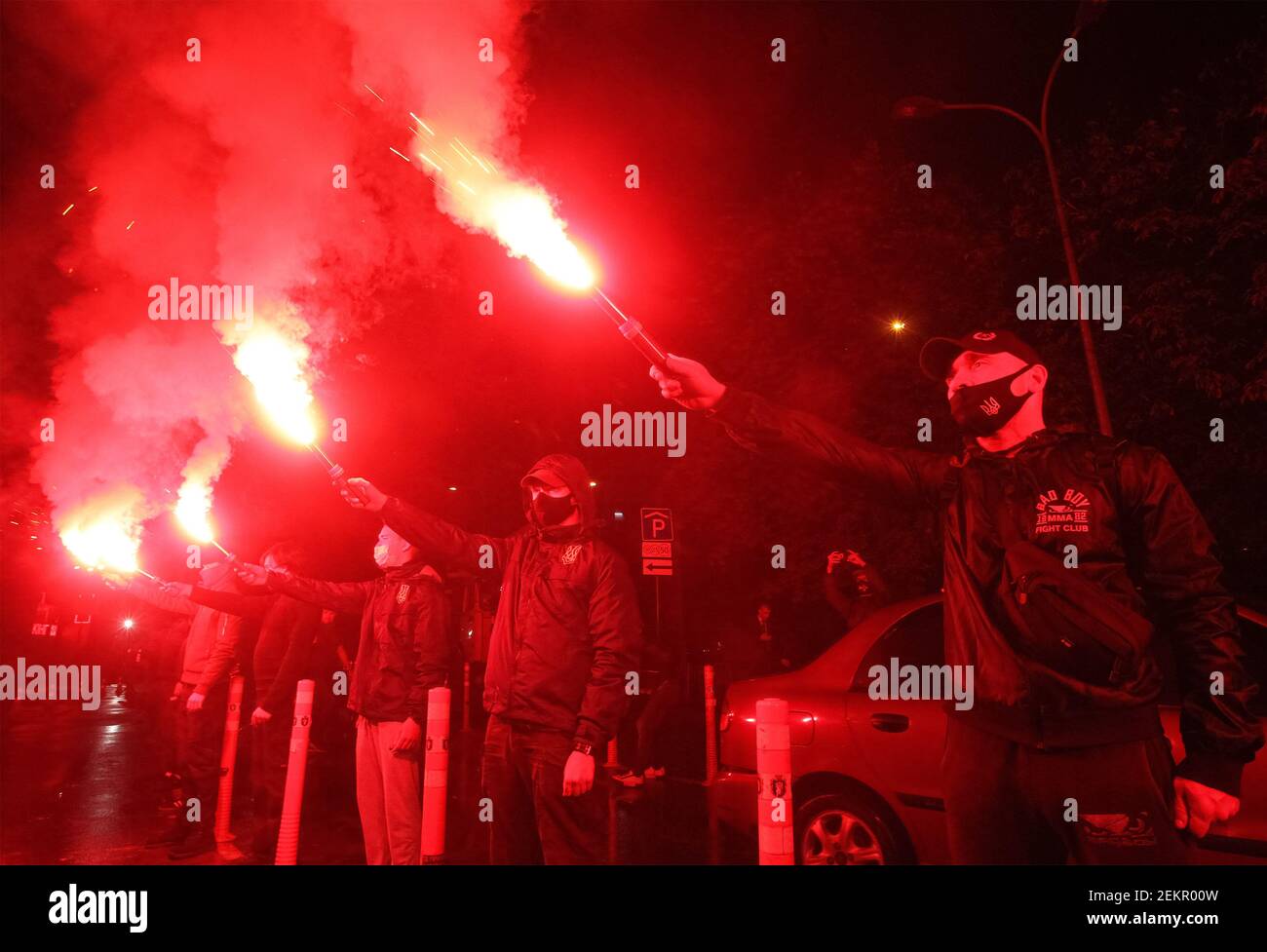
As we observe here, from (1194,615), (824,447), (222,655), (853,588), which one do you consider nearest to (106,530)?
(222,655)

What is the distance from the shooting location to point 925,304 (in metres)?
11.7

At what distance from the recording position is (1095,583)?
120 inches

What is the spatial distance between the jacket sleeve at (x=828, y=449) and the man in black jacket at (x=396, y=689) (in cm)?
287

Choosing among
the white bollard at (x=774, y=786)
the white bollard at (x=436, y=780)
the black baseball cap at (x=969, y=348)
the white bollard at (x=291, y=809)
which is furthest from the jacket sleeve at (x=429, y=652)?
the black baseball cap at (x=969, y=348)

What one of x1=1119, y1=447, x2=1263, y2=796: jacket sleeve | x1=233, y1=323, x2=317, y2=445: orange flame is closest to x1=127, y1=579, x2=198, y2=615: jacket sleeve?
x1=233, y1=323, x2=317, y2=445: orange flame

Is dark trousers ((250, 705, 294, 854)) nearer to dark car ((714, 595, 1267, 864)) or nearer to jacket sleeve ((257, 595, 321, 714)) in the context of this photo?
jacket sleeve ((257, 595, 321, 714))

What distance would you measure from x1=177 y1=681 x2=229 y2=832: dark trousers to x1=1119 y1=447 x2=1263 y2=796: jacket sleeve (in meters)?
7.00

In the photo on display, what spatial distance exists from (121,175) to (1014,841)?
33.1ft

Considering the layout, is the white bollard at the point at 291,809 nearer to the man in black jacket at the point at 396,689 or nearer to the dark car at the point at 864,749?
the man in black jacket at the point at 396,689

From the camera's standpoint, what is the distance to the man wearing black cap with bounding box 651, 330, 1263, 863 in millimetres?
2881

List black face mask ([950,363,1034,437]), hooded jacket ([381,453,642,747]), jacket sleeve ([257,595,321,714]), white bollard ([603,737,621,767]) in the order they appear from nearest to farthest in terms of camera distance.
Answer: black face mask ([950,363,1034,437])
hooded jacket ([381,453,642,747])
jacket sleeve ([257,595,321,714])
white bollard ([603,737,621,767])

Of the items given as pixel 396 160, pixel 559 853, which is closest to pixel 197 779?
pixel 559 853

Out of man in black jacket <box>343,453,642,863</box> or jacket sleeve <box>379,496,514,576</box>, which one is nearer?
man in black jacket <box>343,453,642,863</box>
